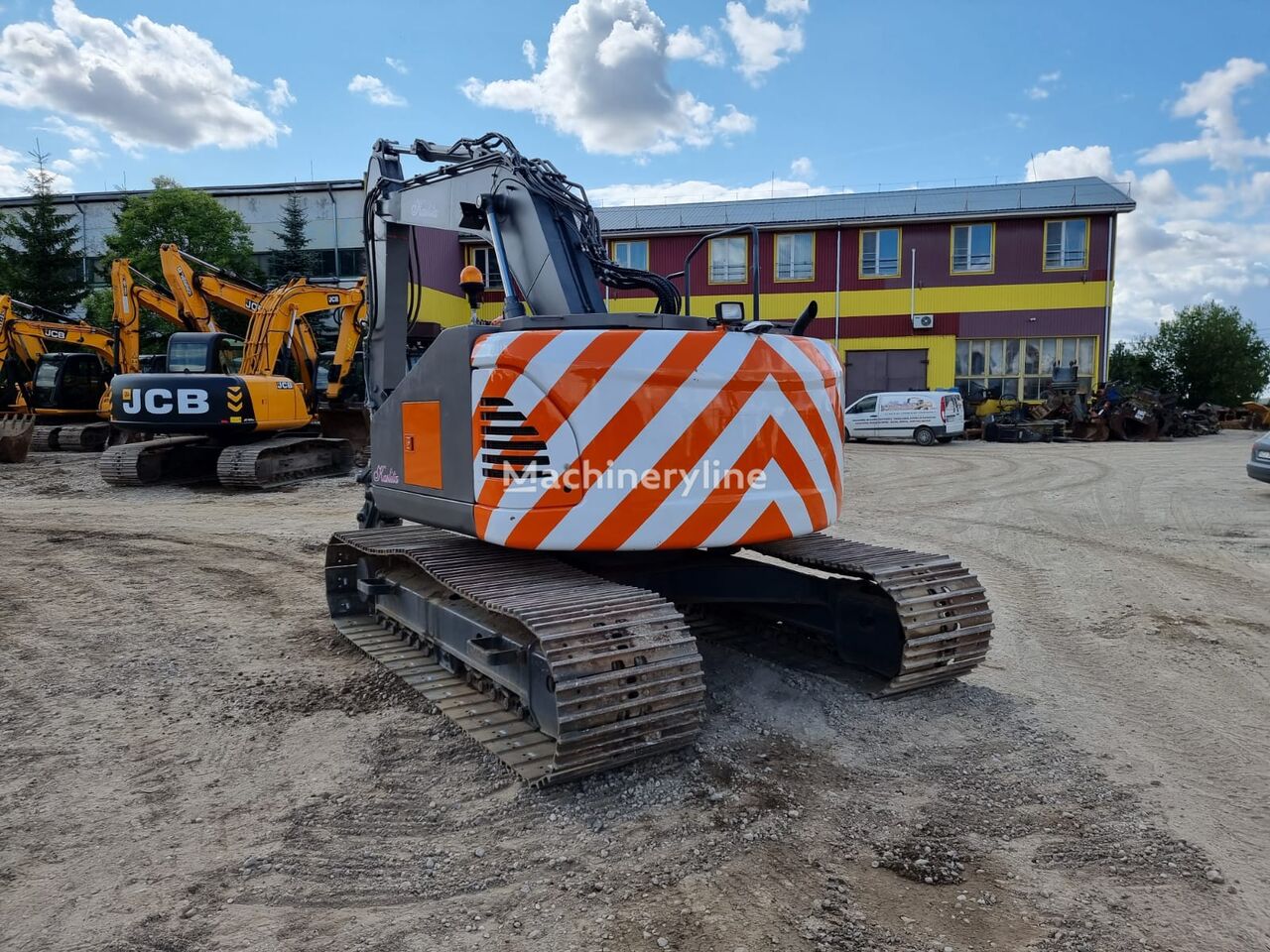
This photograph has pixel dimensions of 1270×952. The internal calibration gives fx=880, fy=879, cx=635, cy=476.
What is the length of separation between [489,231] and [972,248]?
27445 millimetres

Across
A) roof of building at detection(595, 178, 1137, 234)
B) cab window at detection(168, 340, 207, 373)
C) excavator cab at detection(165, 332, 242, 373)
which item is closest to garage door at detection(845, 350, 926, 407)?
roof of building at detection(595, 178, 1137, 234)

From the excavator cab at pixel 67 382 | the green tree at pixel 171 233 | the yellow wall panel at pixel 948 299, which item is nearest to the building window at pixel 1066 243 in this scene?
the yellow wall panel at pixel 948 299

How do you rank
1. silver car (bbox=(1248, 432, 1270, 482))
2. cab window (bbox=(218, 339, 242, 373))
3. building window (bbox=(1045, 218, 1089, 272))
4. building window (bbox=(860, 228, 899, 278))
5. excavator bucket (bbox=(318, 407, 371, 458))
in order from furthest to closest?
building window (bbox=(860, 228, 899, 278))
building window (bbox=(1045, 218, 1089, 272))
excavator bucket (bbox=(318, 407, 371, 458))
cab window (bbox=(218, 339, 242, 373))
silver car (bbox=(1248, 432, 1270, 482))

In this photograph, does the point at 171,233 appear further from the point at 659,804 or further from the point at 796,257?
the point at 659,804

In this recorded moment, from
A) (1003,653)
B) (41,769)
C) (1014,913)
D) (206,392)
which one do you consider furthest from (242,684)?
(206,392)

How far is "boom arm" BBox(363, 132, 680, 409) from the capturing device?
4676mm

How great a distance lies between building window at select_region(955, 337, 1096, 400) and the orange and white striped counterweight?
26375mm

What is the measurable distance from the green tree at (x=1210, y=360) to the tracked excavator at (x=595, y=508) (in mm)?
41091

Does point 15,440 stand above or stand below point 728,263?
below

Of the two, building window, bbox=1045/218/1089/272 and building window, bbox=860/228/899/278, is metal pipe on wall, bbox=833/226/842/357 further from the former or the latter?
building window, bbox=1045/218/1089/272

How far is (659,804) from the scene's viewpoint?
3.30 metres

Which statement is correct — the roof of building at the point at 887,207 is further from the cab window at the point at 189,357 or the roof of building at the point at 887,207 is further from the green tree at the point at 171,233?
the cab window at the point at 189,357

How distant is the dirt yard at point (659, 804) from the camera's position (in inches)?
103

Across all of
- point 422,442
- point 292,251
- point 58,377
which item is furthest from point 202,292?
point 292,251
